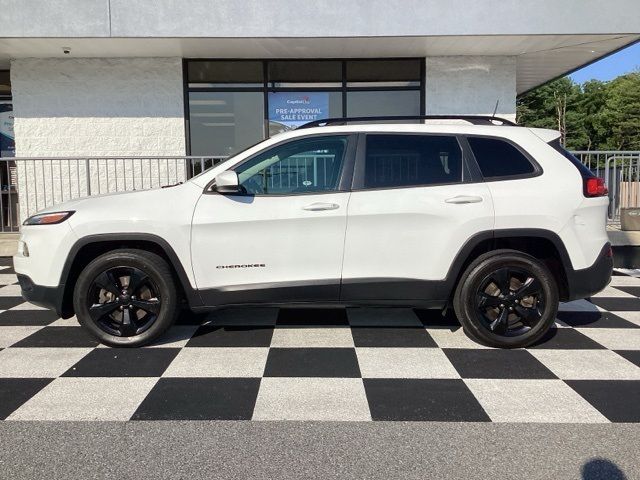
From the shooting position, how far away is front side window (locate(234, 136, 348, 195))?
416 cm

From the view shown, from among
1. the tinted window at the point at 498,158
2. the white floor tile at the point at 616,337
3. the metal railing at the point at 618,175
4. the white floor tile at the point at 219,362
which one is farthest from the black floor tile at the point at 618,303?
the white floor tile at the point at 219,362

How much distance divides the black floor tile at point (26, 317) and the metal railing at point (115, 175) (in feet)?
10.6

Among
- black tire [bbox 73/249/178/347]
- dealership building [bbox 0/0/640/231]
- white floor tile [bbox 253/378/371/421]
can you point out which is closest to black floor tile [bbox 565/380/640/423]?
white floor tile [bbox 253/378/371/421]

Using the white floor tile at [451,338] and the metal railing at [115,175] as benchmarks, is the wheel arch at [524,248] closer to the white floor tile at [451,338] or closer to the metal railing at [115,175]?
the white floor tile at [451,338]

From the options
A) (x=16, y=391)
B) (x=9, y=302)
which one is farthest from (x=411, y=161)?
(x=9, y=302)

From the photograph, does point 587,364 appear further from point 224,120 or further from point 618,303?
point 224,120

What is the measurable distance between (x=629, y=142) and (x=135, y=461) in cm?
6281

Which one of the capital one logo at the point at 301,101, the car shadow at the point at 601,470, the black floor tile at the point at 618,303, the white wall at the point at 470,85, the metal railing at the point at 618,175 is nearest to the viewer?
the car shadow at the point at 601,470

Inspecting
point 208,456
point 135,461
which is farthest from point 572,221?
point 135,461

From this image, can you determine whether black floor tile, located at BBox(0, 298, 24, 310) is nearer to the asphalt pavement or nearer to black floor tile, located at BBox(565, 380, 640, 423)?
the asphalt pavement

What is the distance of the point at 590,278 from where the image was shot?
409 cm

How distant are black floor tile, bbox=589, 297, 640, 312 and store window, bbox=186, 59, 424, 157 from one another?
226 inches

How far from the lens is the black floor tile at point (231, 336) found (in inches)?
172

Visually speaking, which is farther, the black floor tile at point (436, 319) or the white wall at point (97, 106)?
the white wall at point (97, 106)
